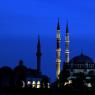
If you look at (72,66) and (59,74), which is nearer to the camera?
(59,74)

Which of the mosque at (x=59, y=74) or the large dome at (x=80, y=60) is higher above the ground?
the large dome at (x=80, y=60)

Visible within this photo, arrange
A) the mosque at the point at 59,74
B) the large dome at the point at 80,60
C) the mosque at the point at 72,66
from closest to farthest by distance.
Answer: the mosque at the point at 59,74 < the mosque at the point at 72,66 < the large dome at the point at 80,60

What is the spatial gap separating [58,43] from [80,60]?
1151 centimetres

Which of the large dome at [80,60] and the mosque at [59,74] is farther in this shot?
the large dome at [80,60]

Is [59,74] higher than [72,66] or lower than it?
lower

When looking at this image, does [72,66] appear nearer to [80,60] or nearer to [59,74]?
[80,60]

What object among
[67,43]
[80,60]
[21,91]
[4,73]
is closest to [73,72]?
[80,60]

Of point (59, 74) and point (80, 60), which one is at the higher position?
point (80, 60)

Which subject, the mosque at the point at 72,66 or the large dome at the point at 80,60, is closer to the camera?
the mosque at the point at 72,66

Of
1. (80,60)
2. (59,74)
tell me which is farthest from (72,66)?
(59,74)

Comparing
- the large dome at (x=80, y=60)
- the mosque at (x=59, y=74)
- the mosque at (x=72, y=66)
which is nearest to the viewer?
the mosque at (x=59, y=74)

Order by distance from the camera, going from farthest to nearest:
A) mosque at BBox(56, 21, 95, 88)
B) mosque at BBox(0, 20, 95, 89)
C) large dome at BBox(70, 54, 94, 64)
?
large dome at BBox(70, 54, 94, 64) → mosque at BBox(56, 21, 95, 88) → mosque at BBox(0, 20, 95, 89)

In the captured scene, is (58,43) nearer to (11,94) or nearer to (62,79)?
(62,79)

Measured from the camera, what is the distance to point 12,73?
65375mm
